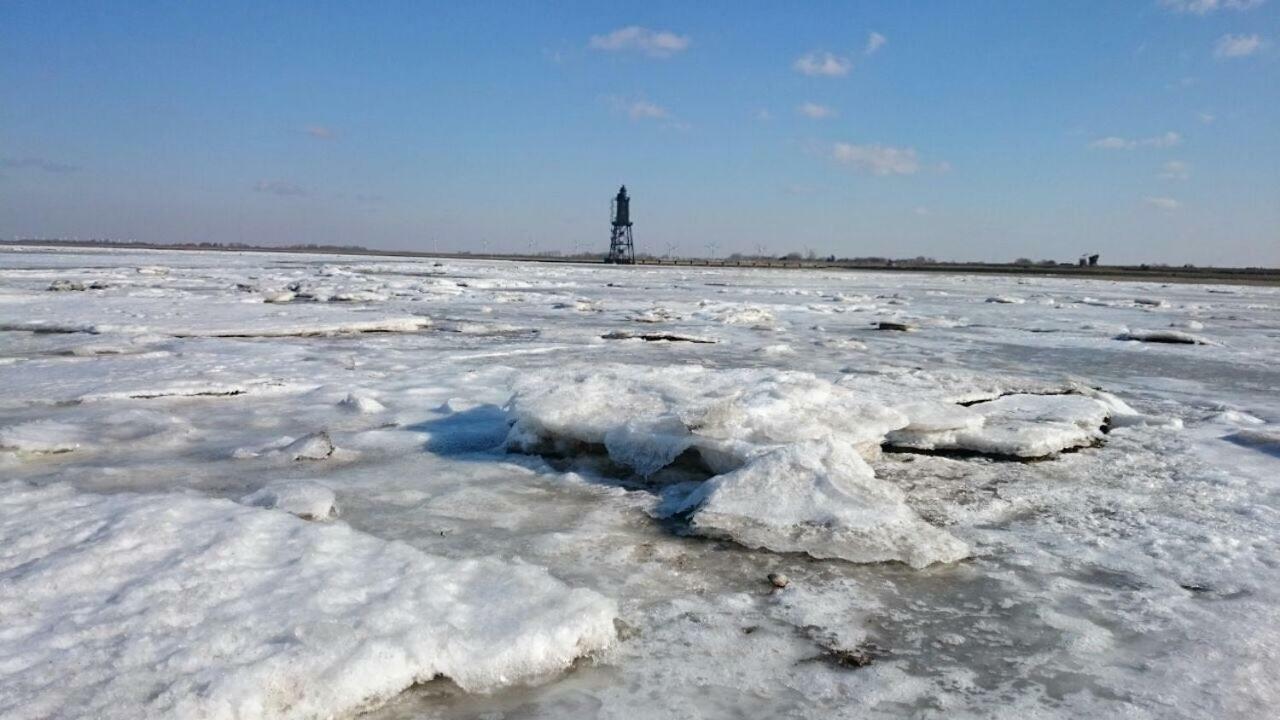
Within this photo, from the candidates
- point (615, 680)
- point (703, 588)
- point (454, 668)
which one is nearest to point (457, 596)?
point (454, 668)

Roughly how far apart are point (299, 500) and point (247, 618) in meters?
0.88

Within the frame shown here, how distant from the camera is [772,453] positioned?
283 cm

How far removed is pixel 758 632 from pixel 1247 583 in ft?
4.84

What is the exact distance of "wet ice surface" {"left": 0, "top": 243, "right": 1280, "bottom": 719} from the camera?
1661 millimetres

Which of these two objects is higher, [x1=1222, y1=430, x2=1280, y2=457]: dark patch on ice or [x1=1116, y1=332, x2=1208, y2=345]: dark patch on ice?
[x1=1116, y1=332, x2=1208, y2=345]: dark patch on ice

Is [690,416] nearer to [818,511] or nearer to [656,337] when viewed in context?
[818,511]

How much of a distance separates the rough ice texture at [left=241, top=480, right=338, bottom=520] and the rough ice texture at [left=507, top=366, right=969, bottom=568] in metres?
1.01

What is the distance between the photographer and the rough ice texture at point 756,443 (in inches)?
96.5

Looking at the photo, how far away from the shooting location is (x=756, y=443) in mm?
3219

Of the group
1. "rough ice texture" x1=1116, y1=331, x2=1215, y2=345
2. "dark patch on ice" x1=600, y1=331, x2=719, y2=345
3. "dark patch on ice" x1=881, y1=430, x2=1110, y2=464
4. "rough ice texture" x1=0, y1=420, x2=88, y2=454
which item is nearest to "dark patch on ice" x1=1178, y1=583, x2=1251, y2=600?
"dark patch on ice" x1=881, y1=430, x2=1110, y2=464

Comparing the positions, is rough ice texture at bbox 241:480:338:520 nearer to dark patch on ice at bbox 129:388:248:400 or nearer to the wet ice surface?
the wet ice surface

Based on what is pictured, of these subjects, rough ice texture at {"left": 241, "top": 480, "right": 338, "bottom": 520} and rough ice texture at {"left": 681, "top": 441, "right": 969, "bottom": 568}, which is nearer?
rough ice texture at {"left": 681, "top": 441, "right": 969, "bottom": 568}

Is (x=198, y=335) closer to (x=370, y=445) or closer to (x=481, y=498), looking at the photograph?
(x=370, y=445)

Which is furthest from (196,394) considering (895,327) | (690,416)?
(895,327)
